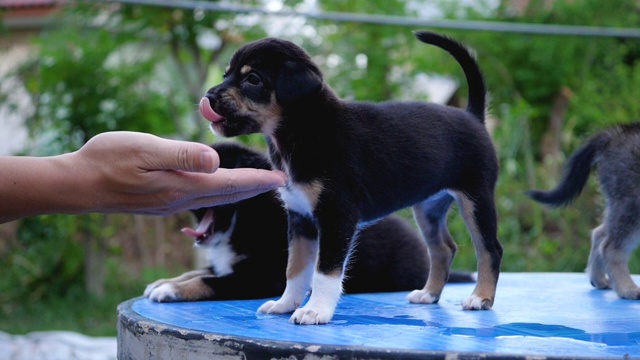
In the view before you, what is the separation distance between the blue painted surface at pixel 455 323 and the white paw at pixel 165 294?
0.05 metres

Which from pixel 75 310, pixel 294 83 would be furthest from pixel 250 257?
pixel 75 310

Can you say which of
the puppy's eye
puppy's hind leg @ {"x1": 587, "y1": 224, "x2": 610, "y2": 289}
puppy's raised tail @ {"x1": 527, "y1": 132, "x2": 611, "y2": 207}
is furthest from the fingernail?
puppy's hind leg @ {"x1": 587, "y1": 224, "x2": 610, "y2": 289}

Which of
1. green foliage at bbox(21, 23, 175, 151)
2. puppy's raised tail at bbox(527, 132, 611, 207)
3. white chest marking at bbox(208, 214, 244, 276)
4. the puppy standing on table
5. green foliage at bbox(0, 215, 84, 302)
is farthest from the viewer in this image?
green foliage at bbox(0, 215, 84, 302)

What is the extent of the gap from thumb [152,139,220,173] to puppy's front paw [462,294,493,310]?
1.04 metres

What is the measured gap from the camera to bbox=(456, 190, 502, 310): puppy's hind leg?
8.83 ft

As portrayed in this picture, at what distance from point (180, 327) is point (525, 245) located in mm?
5842

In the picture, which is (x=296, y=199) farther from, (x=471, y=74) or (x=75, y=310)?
(x=75, y=310)

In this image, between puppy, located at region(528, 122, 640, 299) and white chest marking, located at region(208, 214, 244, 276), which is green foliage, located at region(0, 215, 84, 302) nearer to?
white chest marking, located at region(208, 214, 244, 276)

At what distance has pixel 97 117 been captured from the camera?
7703mm

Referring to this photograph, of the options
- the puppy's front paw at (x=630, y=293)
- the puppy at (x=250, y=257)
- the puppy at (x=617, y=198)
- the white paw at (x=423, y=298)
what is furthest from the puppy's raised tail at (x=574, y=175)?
the white paw at (x=423, y=298)

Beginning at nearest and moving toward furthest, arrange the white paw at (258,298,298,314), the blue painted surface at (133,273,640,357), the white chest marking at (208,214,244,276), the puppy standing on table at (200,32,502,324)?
the blue painted surface at (133,273,640,357) → the puppy standing on table at (200,32,502,324) → the white paw at (258,298,298,314) → the white chest marking at (208,214,244,276)

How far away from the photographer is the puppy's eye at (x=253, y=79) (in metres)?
2.47

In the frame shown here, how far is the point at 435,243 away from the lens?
117 inches

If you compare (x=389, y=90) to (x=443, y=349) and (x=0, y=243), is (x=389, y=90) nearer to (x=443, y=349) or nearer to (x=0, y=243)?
(x=0, y=243)
